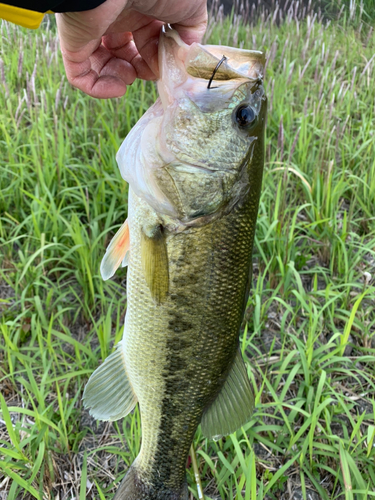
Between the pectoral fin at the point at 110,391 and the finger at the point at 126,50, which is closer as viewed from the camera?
the pectoral fin at the point at 110,391

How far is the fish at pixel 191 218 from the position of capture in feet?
4.08

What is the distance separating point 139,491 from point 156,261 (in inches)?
32.3

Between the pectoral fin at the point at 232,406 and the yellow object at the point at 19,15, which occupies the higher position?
the yellow object at the point at 19,15

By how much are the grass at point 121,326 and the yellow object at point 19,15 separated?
50.1 inches

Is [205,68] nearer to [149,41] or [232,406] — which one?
[149,41]

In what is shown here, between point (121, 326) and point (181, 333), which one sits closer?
point (181, 333)

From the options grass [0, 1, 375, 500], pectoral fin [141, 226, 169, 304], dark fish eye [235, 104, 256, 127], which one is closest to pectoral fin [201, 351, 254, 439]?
grass [0, 1, 375, 500]

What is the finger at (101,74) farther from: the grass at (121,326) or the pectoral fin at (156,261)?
the grass at (121,326)

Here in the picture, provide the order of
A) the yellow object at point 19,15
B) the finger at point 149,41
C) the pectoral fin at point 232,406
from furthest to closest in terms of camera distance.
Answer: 1. the finger at point 149,41
2. the pectoral fin at point 232,406
3. the yellow object at point 19,15

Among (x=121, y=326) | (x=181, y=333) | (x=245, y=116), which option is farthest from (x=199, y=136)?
(x=121, y=326)

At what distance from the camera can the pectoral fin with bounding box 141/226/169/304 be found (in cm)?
124

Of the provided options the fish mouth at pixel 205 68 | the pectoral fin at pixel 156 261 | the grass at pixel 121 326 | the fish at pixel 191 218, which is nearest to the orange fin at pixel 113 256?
the fish at pixel 191 218

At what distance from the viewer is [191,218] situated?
1.25 metres

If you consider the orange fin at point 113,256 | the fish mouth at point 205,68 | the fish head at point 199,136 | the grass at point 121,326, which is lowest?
the grass at point 121,326
